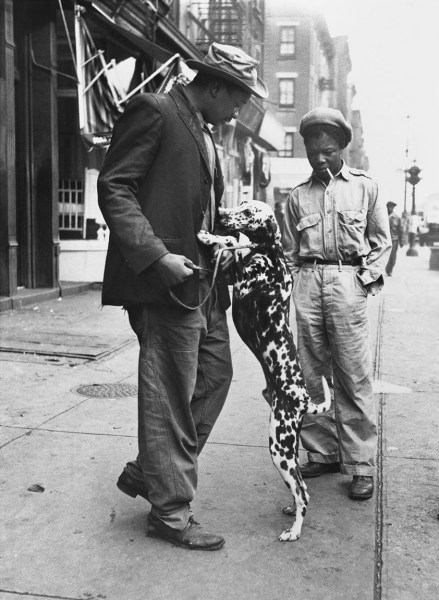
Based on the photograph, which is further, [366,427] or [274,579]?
[366,427]

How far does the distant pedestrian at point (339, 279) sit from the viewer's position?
4.35m

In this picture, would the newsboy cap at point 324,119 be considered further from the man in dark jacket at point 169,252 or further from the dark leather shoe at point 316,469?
the dark leather shoe at point 316,469

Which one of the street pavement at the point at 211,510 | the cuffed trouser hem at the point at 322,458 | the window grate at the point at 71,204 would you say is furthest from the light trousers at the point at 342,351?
the window grate at the point at 71,204

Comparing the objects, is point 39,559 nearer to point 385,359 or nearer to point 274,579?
point 274,579

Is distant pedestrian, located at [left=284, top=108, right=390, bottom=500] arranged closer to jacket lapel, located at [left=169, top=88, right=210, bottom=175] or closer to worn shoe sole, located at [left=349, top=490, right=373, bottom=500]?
worn shoe sole, located at [left=349, top=490, right=373, bottom=500]

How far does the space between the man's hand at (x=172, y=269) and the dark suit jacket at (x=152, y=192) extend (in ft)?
0.10

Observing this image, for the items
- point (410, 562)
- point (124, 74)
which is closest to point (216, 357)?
point (410, 562)

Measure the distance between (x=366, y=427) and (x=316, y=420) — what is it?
1.04 ft

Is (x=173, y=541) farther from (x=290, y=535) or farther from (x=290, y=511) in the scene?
(x=290, y=511)

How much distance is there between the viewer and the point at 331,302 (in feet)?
14.4

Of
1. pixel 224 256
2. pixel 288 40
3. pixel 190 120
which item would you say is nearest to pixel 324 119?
pixel 190 120

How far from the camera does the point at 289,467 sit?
3.62 meters

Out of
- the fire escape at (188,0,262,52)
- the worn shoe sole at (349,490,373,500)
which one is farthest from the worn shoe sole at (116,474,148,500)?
the fire escape at (188,0,262,52)

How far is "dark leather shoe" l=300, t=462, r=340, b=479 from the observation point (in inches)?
180
